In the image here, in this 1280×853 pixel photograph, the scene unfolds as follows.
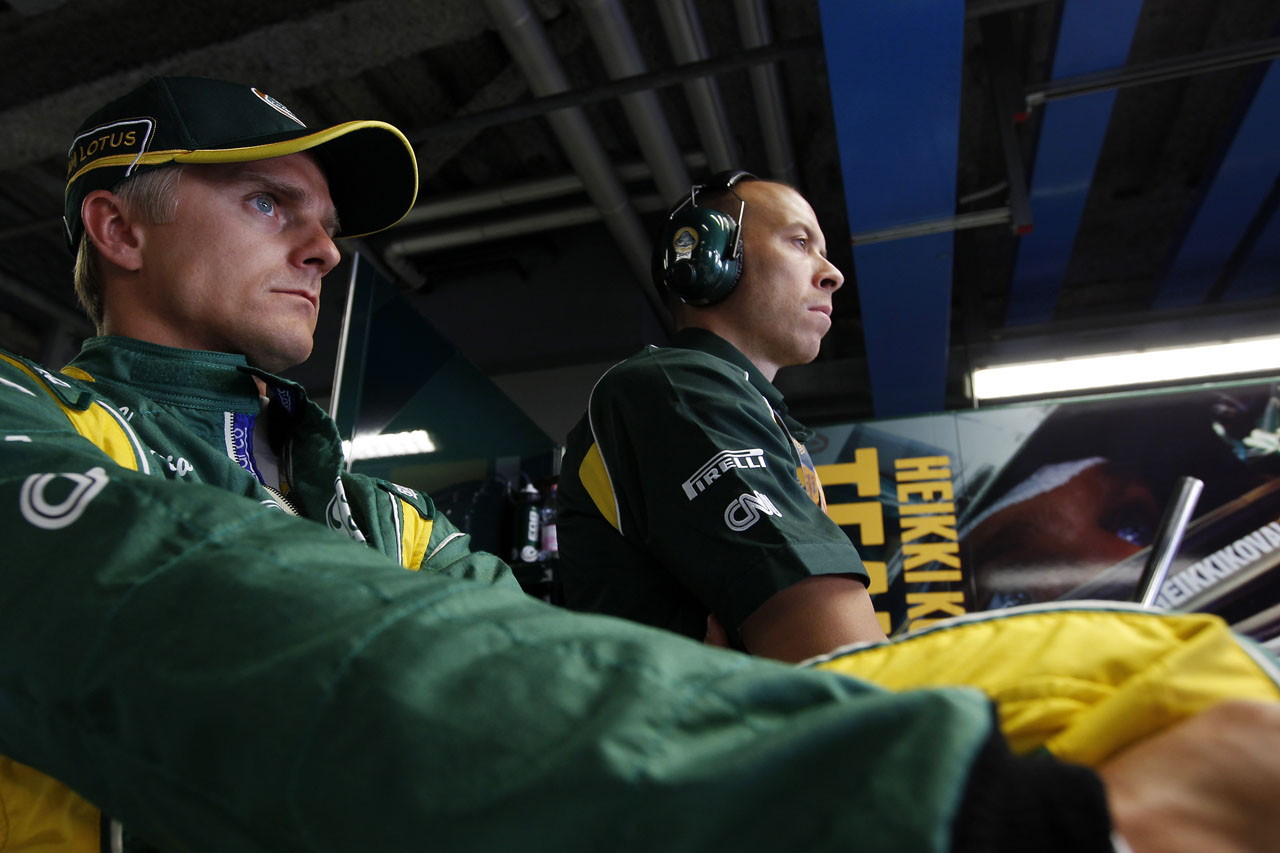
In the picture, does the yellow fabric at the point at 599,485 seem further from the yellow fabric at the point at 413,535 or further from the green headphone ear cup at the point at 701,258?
the green headphone ear cup at the point at 701,258

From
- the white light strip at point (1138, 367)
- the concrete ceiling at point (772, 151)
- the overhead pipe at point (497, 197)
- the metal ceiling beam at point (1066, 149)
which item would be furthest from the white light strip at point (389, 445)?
the white light strip at point (1138, 367)

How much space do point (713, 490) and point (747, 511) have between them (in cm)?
5

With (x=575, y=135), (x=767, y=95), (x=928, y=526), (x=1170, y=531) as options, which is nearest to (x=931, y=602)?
(x=928, y=526)

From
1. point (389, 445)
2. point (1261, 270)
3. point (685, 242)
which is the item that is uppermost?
point (1261, 270)

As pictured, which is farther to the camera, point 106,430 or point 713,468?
point 713,468

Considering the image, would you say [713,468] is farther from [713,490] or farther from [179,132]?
[179,132]

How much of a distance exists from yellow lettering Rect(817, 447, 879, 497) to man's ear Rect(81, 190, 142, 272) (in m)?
2.31

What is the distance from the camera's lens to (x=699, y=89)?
3.22 metres

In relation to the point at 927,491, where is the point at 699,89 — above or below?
above

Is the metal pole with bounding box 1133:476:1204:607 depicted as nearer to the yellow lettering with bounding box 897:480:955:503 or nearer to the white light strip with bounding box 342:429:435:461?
the yellow lettering with bounding box 897:480:955:503

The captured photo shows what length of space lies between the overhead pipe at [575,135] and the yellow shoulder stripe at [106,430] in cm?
131

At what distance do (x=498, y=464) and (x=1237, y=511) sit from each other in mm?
2606

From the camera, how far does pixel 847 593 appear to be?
0.92 m

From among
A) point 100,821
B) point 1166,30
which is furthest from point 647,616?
point 1166,30
